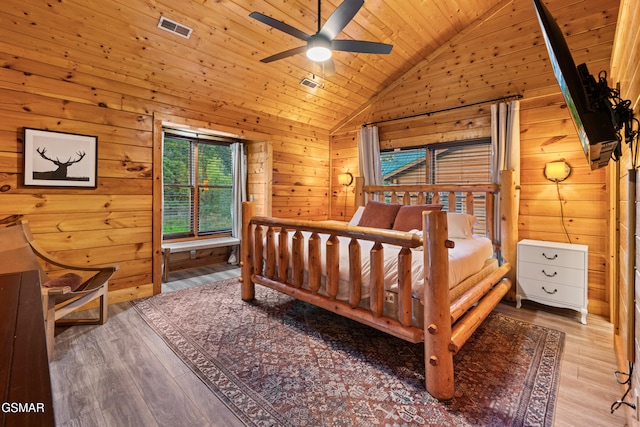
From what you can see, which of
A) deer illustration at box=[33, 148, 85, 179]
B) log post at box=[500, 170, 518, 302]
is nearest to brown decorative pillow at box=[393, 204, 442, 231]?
log post at box=[500, 170, 518, 302]

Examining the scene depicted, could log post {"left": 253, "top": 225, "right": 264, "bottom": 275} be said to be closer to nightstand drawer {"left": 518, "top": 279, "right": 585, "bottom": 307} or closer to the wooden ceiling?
the wooden ceiling

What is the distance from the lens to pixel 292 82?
4.10m

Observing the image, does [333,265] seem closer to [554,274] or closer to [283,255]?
[283,255]

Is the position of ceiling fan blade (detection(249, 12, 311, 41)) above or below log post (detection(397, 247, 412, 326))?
above

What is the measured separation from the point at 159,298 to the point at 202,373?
176 centimetres

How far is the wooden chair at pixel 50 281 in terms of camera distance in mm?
2074

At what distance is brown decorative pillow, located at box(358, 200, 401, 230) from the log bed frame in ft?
3.02

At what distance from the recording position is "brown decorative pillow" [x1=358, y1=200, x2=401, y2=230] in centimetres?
343

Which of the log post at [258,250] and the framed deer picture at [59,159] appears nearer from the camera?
the framed deer picture at [59,159]

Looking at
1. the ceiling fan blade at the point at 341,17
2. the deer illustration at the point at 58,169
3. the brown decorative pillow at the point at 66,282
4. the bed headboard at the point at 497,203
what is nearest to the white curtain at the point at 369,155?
the bed headboard at the point at 497,203

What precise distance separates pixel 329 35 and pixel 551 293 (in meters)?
3.07

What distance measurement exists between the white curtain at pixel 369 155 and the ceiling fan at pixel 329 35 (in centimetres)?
224

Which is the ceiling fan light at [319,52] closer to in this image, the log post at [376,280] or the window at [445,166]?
the log post at [376,280]

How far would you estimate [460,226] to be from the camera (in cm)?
309
